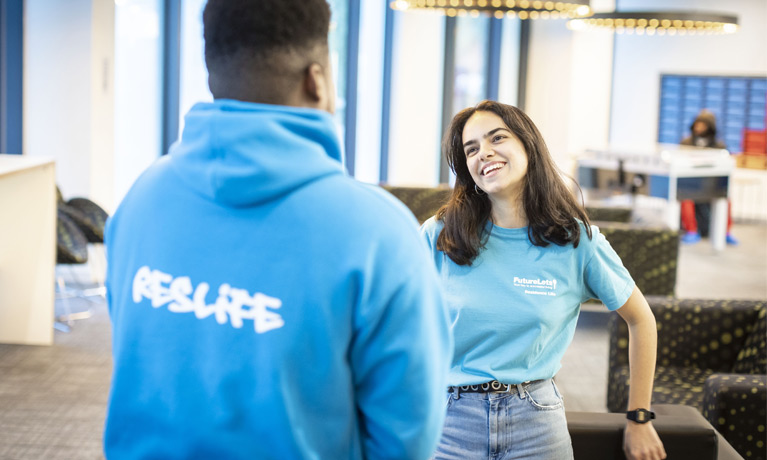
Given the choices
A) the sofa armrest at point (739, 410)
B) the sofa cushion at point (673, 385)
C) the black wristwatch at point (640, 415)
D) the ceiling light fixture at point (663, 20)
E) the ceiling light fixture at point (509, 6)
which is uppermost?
the ceiling light fixture at point (663, 20)

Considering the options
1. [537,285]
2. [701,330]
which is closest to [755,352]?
[701,330]

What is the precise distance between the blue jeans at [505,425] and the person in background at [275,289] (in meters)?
0.74

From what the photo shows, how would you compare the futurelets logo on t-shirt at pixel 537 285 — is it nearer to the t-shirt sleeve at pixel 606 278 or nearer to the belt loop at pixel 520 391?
the t-shirt sleeve at pixel 606 278

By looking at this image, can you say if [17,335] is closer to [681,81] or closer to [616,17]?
[616,17]

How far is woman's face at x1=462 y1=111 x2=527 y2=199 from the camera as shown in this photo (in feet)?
6.79

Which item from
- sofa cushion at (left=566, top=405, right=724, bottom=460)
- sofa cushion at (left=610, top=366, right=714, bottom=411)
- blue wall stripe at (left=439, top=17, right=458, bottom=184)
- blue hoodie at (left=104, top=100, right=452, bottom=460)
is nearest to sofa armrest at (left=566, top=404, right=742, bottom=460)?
sofa cushion at (left=566, top=405, right=724, bottom=460)

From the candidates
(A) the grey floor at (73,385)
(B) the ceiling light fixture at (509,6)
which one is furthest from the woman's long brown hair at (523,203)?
(B) the ceiling light fixture at (509,6)

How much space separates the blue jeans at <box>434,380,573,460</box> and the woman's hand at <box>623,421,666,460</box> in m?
0.28

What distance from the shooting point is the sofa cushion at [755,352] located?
354 centimetres

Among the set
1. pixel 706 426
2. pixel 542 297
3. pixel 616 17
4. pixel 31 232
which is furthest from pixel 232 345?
pixel 616 17

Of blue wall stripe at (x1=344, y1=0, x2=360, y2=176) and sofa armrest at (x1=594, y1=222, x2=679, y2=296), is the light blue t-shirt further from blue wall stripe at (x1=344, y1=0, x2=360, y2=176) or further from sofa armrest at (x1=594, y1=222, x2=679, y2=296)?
blue wall stripe at (x1=344, y1=0, x2=360, y2=176)

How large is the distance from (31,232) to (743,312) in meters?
3.89

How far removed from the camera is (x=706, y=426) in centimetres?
237

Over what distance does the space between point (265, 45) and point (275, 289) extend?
0.31 meters
